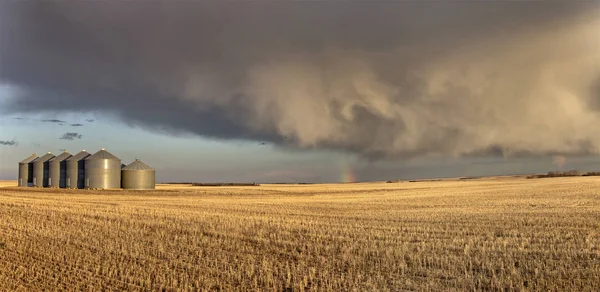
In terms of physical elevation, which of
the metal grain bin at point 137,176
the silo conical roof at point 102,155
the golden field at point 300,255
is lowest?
the golden field at point 300,255

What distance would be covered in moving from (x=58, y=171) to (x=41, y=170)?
21.7ft

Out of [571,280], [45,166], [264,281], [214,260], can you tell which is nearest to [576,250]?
[571,280]

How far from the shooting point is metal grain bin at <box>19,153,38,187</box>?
3661 inches

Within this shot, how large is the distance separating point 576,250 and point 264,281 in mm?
10714

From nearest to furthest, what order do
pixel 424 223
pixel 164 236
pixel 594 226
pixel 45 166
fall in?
pixel 164 236
pixel 594 226
pixel 424 223
pixel 45 166

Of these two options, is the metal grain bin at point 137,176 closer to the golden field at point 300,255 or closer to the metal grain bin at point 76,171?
the metal grain bin at point 76,171

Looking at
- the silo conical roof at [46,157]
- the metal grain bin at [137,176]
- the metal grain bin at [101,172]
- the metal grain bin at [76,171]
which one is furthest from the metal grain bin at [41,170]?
the metal grain bin at [137,176]

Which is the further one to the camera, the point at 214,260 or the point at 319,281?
the point at 214,260

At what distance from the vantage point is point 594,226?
69.8 feet

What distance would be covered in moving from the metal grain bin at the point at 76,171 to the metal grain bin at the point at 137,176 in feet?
21.8

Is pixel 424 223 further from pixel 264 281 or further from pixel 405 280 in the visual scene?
pixel 264 281

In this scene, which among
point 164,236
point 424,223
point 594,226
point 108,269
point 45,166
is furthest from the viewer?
point 45,166

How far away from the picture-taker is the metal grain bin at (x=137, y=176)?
81.4m

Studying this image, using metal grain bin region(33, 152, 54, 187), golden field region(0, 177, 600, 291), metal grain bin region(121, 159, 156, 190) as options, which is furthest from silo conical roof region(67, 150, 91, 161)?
golden field region(0, 177, 600, 291)
